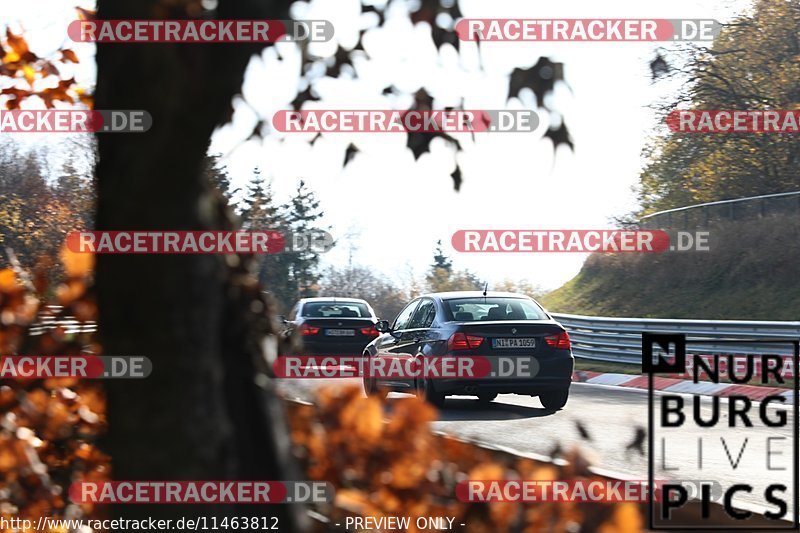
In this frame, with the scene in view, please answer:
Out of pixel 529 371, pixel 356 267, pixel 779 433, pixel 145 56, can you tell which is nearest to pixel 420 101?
pixel 145 56

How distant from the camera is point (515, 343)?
13992 mm

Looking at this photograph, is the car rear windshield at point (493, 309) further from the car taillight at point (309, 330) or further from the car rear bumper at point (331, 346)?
the car taillight at point (309, 330)

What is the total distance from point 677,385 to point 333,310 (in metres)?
9.00

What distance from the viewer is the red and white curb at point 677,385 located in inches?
673

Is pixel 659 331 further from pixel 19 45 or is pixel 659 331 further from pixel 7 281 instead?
Answer: pixel 7 281

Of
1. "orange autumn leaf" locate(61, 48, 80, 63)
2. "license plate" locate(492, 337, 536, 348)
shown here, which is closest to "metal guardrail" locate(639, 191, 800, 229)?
"license plate" locate(492, 337, 536, 348)

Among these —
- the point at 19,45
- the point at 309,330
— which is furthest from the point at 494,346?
the point at 309,330

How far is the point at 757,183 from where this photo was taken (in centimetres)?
3562

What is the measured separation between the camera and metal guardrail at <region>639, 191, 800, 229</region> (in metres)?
29.7

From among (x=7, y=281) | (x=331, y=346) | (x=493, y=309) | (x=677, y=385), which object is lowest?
(x=677, y=385)

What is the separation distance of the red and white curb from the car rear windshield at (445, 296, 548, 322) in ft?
8.78

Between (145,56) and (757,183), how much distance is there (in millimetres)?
34749

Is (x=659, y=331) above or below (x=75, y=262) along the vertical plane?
below

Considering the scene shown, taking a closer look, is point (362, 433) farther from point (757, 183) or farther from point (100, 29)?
point (757, 183)
